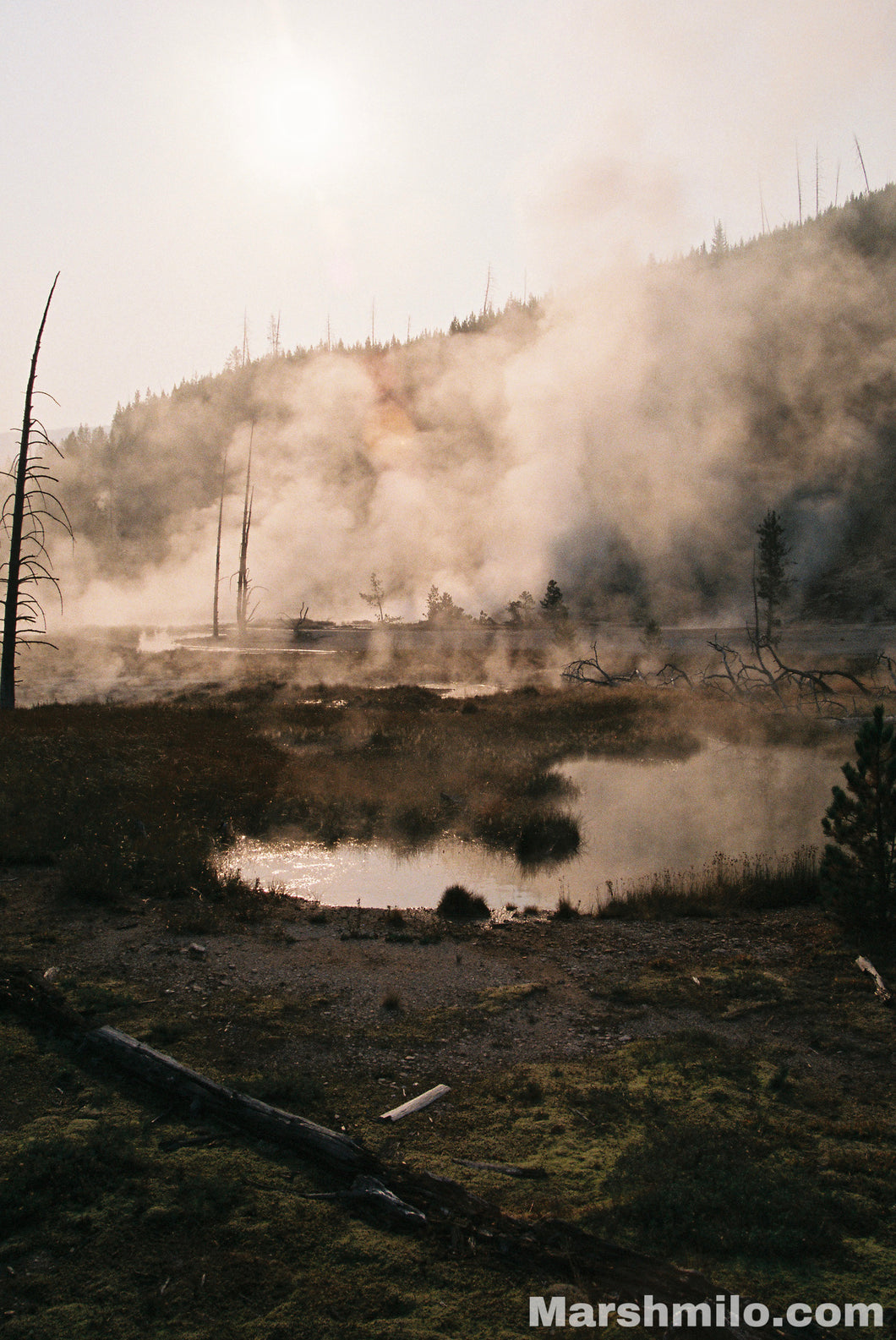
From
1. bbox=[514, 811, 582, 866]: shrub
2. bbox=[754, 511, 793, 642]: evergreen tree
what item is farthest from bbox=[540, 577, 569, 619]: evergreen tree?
bbox=[514, 811, 582, 866]: shrub

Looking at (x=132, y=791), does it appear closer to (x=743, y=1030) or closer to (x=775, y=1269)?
(x=743, y=1030)

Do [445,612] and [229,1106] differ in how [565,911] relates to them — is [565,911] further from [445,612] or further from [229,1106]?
→ [445,612]

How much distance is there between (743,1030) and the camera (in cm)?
653

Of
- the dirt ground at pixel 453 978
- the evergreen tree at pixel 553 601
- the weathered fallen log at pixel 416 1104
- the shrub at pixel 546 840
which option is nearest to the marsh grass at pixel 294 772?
the shrub at pixel 546 840

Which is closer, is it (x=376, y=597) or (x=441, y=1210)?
(x=441, y=1210)

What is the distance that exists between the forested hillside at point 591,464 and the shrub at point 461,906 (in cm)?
4885

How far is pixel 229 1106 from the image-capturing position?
493 centimetres

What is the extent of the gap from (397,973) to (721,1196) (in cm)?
410

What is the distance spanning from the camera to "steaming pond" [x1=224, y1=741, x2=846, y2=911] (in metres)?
11.1

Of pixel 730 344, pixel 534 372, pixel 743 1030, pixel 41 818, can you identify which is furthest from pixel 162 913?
pixel 730 344

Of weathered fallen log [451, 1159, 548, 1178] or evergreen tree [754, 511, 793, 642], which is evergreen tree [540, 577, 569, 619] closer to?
evergreen tree [754, 511, 793, 642]

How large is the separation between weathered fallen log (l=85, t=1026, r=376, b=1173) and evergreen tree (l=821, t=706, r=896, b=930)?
5786mm

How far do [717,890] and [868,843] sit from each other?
255 centimetres

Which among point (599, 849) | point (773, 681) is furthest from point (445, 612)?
point (599, 849)
